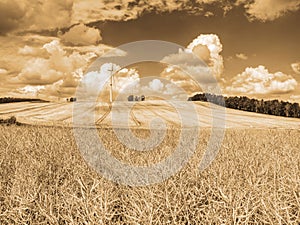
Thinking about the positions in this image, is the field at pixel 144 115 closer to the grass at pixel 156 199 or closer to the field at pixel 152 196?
the field at pixel 152 196

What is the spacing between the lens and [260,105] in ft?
193

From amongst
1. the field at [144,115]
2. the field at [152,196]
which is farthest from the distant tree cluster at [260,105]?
the field at [152,196]

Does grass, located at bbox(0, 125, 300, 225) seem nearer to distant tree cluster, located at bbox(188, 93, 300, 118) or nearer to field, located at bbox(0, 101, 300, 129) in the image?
field, located at bbox(0, 101, 300, 129)

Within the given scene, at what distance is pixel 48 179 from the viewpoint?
567 centimetres

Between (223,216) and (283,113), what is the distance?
193 feet

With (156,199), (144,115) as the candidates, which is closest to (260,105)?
(144,115)

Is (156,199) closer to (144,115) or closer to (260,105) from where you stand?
(144,115)

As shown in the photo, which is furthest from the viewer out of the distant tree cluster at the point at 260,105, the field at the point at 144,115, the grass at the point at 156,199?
the distant tree cluster at the point at 260,105

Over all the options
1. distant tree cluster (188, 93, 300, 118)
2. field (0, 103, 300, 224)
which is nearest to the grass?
field (0, 103, 300, 224)

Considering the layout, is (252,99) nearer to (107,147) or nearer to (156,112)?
(156,112)

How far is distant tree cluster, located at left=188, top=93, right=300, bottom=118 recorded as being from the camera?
2244 inches

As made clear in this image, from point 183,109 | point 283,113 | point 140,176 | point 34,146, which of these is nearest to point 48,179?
point 140,176

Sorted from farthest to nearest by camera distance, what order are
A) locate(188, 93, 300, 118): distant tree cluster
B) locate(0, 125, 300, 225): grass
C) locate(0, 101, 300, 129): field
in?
locate(188, 93, 300, 118): distant tree cluster
locate(0, 101, 300, 129): field
locate(0, 125, 300, 225): grass

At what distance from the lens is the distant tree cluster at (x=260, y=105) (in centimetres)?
5700
